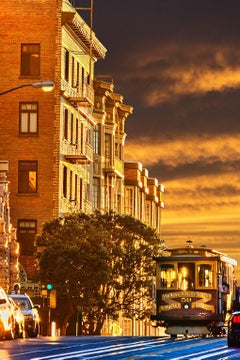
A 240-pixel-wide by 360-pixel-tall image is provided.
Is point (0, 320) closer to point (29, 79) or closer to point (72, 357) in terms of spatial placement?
point (72, 357)

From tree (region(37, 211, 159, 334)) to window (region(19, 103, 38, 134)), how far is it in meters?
8.03

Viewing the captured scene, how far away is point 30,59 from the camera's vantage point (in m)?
79.7

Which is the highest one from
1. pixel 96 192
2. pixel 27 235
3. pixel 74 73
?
pixel 74 73

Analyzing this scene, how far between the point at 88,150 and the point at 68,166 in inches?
254

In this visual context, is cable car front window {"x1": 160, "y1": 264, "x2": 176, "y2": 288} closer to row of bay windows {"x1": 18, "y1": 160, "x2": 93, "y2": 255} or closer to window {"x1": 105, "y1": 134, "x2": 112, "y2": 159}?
row of bay windows {"x1": 18, "y1": 160, "x2": 93, "y2": 255}

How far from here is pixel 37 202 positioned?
257ft

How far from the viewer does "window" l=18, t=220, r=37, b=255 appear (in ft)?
254

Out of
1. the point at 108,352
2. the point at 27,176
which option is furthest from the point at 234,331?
the point at 27,176

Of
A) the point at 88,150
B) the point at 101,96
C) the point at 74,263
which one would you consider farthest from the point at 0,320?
the point at 101,96

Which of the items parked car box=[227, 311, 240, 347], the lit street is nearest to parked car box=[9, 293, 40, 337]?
the lit street

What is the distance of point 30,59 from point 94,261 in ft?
56.0

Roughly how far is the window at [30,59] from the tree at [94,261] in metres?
10.8

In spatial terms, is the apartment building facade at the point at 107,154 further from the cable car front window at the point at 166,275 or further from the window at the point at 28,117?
the cable car front window at the point at 166,275

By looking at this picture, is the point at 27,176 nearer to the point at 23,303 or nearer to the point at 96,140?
A: the point at 96,140
